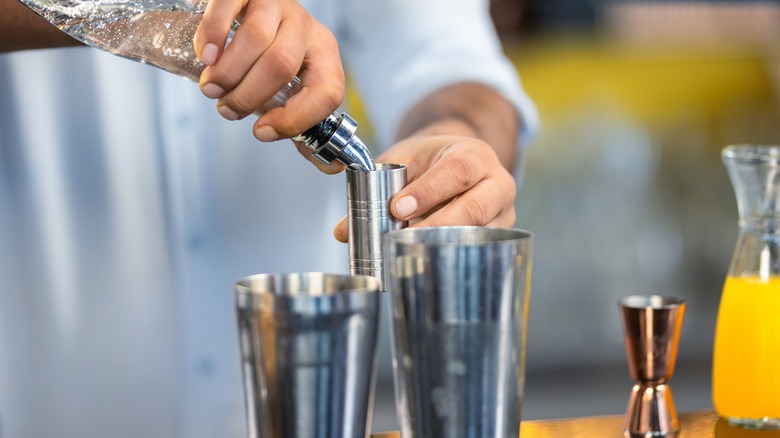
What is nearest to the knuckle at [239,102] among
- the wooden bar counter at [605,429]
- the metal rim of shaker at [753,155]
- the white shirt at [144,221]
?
the wooden bar counter at [605,429]

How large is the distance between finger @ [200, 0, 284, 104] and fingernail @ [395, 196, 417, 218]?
13cm

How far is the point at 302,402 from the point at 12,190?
1.06 meters

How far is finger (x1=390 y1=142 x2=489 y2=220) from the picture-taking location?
752 millimetres

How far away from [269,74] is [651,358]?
0.39 m

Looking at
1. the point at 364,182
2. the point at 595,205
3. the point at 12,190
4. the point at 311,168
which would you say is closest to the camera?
the point at 364,182

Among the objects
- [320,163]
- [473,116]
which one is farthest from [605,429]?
[473,116]

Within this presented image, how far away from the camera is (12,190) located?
1467 mm

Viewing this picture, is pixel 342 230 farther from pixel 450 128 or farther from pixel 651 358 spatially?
pixel 450 128

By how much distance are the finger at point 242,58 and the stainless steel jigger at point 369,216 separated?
0.10 m

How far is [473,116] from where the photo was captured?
1.38 metres

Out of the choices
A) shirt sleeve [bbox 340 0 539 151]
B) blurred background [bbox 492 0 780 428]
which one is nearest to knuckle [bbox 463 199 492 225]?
shirt sleeve [bbox 340 0 539 151]

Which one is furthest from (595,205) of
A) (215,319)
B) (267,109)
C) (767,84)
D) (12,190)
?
(267,109)

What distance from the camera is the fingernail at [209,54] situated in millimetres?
732

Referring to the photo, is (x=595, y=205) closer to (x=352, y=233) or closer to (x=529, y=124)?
(x=529, y=124)
